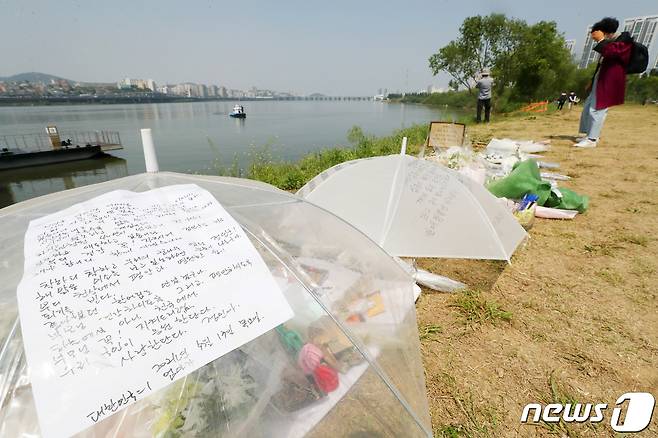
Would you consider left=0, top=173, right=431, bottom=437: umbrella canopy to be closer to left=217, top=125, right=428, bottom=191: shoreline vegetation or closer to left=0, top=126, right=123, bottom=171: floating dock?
left=217, top=125, right=428, bottom=191: shoreline vegetation

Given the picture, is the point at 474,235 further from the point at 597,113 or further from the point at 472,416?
the point at 597,113

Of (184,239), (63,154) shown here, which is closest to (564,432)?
(184,239)

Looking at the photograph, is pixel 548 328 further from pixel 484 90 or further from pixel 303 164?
pixel 484 90

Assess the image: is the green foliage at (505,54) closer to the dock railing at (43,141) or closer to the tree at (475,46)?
the tree at (475,46)

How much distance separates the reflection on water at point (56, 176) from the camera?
13016 millimetres

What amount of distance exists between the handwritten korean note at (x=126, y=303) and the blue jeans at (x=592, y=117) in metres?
8.27

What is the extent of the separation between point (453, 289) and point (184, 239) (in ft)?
7.40

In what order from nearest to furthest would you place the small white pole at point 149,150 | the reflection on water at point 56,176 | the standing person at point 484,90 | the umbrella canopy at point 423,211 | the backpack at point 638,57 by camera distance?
the small white pole at point 149,150, the umbrella canopy at point 423,211, the backpack at point 638,57, the standing person at point 484,90, the reflection on water at point 56,176

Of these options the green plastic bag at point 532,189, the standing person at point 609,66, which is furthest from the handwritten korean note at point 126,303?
the standing person at point 609,66

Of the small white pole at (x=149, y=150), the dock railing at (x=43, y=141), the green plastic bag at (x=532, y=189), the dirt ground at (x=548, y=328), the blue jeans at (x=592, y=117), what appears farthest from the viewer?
the dock railing at (x=43, y=141)

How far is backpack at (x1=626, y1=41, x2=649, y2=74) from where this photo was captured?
5738 millimetres

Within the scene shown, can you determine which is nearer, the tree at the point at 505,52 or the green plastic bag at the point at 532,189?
the green plastic bag at the point at 532,189

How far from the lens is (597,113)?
6.50 m

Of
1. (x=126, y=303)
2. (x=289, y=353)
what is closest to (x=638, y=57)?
(x=289, y=353)
